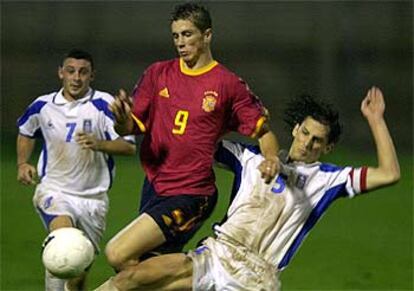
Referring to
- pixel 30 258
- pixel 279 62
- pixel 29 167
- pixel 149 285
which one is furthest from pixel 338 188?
pixel 279 62

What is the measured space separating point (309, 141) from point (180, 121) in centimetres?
84

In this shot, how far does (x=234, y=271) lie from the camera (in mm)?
7434

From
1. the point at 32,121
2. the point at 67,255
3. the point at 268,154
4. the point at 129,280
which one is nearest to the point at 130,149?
the point at 32,121

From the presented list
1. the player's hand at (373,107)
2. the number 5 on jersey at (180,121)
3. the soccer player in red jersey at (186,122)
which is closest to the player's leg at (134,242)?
the soccer player in red jersey at (186,122)

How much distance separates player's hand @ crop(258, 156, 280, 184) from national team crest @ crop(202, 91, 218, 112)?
775 mm

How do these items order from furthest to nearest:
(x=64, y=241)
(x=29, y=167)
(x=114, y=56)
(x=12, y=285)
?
(x=114, y=56) → (x=12, y=285) → (x=29, y=167) → (x=64, y=241)

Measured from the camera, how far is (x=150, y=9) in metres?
19.2

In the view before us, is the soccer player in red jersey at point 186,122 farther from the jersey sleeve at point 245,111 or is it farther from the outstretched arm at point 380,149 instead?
the outstretched arm at point 380,149

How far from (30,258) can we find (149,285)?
179 inches

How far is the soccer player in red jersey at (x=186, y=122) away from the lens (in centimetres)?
775

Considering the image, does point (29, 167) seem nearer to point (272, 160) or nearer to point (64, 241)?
point (64, 241)

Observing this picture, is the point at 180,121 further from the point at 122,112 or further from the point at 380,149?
the point at 380,149

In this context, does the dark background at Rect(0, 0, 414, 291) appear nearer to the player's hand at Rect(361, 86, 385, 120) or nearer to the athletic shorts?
the athletic shorts

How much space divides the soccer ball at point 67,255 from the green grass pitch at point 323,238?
2431mm
